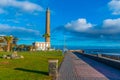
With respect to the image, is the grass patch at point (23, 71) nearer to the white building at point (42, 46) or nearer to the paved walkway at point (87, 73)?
the paved walkway at point (87, 73)

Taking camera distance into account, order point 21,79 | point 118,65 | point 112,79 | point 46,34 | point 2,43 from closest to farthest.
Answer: point 21,79 → point 112,79 → point 118,65 → point 2,43 → point 46,34

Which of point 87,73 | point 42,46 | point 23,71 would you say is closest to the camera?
point 87,73

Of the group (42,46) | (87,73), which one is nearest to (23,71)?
(87,73)

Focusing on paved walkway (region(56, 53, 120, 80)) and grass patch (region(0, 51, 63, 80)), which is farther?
paved walkway (region(56, 53, 120, 80))

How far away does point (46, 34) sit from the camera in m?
172

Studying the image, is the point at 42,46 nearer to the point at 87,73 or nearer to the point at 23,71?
the point at 23,71

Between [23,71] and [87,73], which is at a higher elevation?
[23,71]

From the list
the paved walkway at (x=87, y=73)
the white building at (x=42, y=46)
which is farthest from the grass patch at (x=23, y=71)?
the white building at (x=42, y=46)

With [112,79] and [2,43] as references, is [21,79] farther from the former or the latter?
[2,43]

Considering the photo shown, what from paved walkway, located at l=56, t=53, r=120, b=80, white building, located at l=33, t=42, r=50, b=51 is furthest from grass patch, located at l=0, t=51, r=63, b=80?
white building, located at l=33, t=42, r=50, b=51

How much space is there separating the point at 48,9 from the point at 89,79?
16421 cm

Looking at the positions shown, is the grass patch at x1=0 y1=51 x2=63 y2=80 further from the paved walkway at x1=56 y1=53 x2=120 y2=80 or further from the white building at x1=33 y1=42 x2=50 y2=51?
the white building at x1=33 y1=42 x2=50 y2=51

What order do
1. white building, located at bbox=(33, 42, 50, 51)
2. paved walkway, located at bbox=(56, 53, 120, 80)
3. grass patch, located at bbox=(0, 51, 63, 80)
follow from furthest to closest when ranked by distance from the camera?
white building, located at bbox=(33, 42, 50, 51), paved walkway, located at bbox=(56, 53, 120, 80), grass patch, located at bbox=(0, 51, 63, 80)

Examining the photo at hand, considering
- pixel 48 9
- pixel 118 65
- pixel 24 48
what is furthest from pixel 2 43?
pixel 118 65
